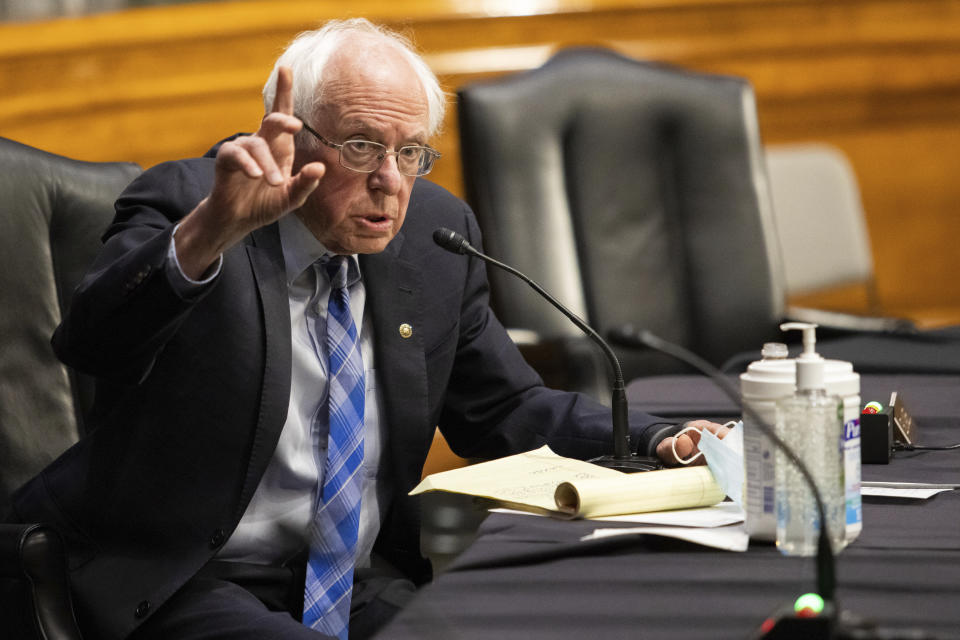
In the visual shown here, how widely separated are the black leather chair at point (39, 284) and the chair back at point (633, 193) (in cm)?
112

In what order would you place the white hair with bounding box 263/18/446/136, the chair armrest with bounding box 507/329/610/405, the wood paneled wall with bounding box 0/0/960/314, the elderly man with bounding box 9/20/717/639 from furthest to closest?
the wood paneled wall with bounding box 0/0/960/314 → the chair armrest with bounding box 507/329/610/405 → the white hair with bounding box 263/18/446/136 → the elderly man with bounding box 9/20/717/639

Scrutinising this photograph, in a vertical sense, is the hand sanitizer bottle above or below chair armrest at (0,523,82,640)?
above

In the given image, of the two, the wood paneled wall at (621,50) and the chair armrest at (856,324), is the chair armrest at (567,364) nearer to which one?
the chair armrest at (856,324)

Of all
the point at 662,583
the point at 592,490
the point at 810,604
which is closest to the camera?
the point at 810,604

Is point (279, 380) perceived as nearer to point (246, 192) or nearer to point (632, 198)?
point (246, 192)

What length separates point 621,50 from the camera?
371cm

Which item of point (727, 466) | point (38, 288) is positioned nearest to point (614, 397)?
point (727, 466)

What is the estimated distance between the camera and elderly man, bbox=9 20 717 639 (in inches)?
49.6

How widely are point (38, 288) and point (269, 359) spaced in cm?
41

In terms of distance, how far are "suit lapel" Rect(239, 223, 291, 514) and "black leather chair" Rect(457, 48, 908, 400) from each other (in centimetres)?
117

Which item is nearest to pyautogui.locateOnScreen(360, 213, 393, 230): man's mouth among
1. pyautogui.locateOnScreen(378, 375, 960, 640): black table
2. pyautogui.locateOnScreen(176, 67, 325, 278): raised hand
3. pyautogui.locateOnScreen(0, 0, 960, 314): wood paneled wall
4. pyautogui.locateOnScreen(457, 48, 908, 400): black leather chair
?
pyautogui.locateOnScreen(176, 67, 325, 278): raised hand

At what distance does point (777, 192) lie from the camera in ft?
10.5

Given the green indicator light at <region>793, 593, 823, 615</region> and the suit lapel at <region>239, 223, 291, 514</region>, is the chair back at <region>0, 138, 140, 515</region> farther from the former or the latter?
the green indicator light at <region>793, 593, 823, 615</region>

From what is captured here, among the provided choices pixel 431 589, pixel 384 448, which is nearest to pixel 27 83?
pixel 384 448
